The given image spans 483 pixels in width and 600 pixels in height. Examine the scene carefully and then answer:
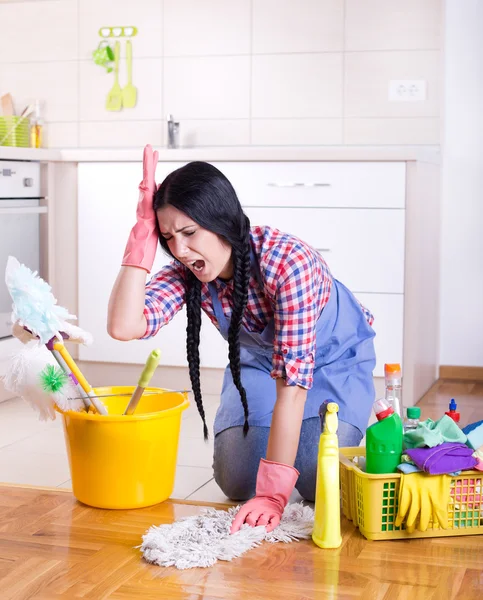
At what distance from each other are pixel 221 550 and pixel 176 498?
1.40 ft

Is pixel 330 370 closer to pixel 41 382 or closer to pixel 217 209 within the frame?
pixel 217 209

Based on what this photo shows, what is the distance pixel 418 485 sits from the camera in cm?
184

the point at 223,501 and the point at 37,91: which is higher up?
the point at 37,91

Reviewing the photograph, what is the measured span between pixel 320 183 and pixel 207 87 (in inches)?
34.9

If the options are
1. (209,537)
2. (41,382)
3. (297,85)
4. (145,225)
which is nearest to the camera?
(209,537)

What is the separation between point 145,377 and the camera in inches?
76.4

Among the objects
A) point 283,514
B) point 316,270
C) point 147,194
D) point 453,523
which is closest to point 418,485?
point 453,523

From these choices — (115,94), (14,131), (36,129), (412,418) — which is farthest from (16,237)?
(412,418)

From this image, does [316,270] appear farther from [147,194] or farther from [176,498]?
[176,498]

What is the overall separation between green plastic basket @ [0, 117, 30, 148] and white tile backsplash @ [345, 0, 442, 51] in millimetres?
1334

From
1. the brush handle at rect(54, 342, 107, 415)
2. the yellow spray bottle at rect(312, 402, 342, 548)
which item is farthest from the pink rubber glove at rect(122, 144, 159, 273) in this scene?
the yellow spray bottle at rect(312, 402, 342, 548)

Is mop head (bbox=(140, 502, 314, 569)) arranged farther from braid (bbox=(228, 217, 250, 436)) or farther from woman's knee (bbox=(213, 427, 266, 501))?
braid (bbox=(228, 217, 250, 436))

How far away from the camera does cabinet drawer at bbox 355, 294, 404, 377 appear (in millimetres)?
3195

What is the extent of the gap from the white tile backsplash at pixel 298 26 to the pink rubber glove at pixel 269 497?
2.24 m
